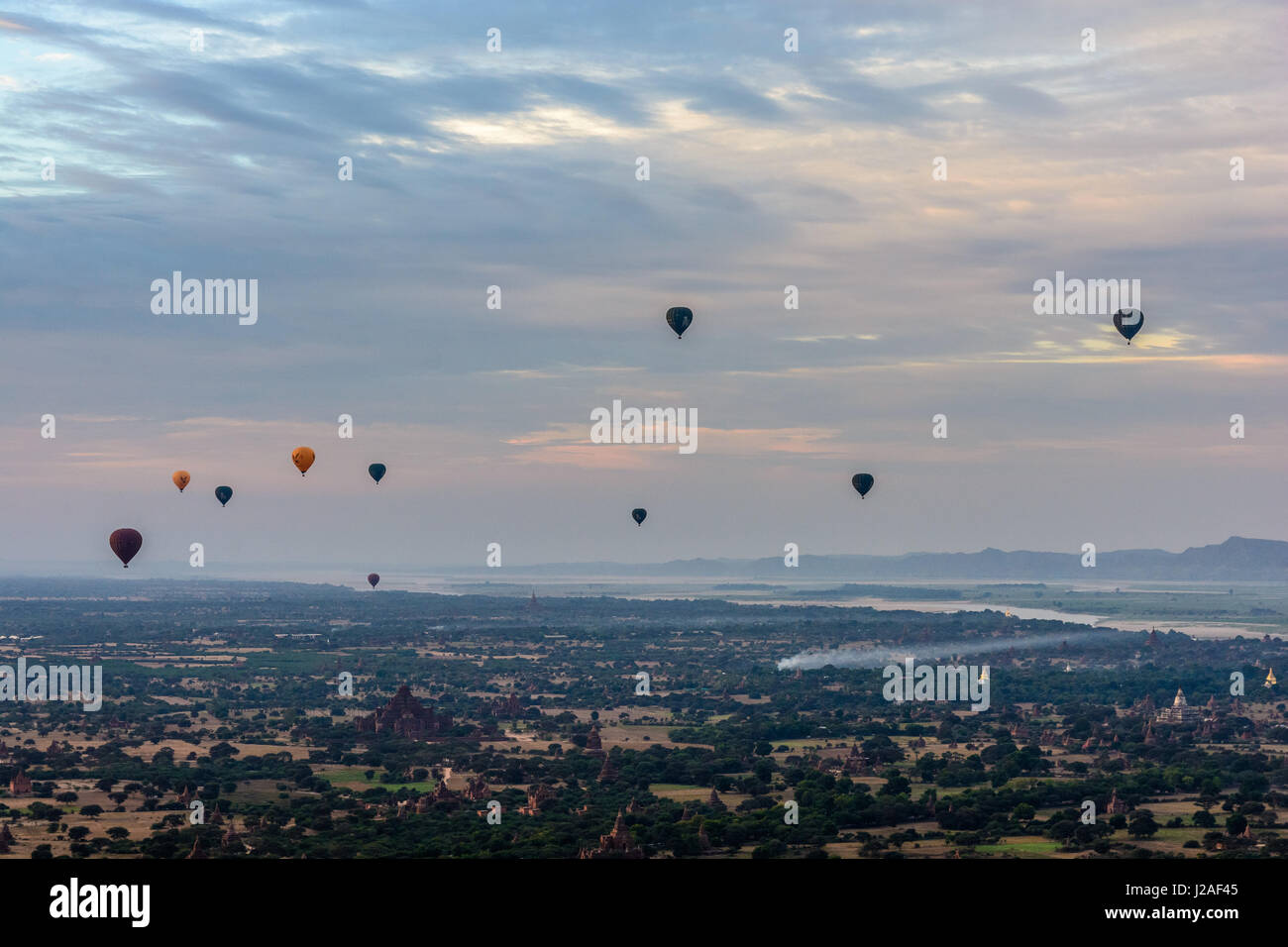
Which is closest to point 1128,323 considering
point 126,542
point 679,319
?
point 679,319

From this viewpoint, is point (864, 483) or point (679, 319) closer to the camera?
point (679, 319)

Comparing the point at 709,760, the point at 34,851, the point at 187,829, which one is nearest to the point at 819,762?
the point at 709,760

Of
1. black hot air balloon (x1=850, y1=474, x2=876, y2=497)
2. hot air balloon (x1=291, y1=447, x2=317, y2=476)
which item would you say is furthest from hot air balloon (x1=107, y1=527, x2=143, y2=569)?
black hot air balloon (x1=850, y1=474, x2=876, y2=497)

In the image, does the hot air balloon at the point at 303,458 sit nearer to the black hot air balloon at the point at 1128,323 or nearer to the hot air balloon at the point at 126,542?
the hot air balloon at the point at 126,542

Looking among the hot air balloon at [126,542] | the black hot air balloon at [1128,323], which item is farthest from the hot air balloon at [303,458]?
the black hot air balloon at [1128,323]

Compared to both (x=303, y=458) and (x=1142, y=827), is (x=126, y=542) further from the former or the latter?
(x=1142, y=827)

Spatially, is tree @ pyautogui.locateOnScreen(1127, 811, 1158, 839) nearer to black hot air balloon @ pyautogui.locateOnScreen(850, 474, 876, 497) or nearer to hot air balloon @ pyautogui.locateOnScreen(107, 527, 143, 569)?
black hot air balloon @ pyautogui.locateOnScreen(850, 474, 876, 497)

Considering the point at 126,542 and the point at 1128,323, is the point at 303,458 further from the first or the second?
the point at 1128,323

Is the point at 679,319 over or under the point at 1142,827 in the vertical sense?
over
